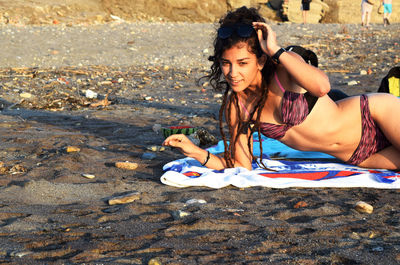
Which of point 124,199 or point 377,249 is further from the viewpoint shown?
point 124,199

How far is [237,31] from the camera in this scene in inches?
118

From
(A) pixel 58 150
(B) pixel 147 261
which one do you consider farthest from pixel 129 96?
(B) pixel 147 261

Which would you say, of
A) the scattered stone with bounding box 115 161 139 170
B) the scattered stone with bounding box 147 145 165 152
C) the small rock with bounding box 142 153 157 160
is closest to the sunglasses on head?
the scattered stone with bounding box 115 161 139 170

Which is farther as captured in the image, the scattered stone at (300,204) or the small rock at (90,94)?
the small rock at (90,94)

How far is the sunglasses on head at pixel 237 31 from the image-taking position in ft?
9.73

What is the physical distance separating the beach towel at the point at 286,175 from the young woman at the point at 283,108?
12cm

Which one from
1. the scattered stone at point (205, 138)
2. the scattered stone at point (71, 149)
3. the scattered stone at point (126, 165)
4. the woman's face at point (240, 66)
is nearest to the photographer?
the woman's face at point (240, 66)

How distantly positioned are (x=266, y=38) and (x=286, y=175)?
3.84ft

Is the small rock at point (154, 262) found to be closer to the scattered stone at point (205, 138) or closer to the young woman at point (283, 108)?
the young woman at point (283, 108)

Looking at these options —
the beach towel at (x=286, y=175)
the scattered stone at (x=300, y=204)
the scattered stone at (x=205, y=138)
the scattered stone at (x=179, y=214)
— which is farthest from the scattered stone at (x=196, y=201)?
the scattered stone at (x=205, y=138)

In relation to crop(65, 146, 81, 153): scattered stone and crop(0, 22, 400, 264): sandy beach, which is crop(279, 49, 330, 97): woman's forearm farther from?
crop(65, 146, 81, 153): scattered stone

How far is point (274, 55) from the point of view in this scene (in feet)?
9.26

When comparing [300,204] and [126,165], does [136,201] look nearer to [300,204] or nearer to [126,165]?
[126,165]

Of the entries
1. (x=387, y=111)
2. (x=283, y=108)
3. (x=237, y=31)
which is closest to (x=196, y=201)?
(x=283, y=108)
